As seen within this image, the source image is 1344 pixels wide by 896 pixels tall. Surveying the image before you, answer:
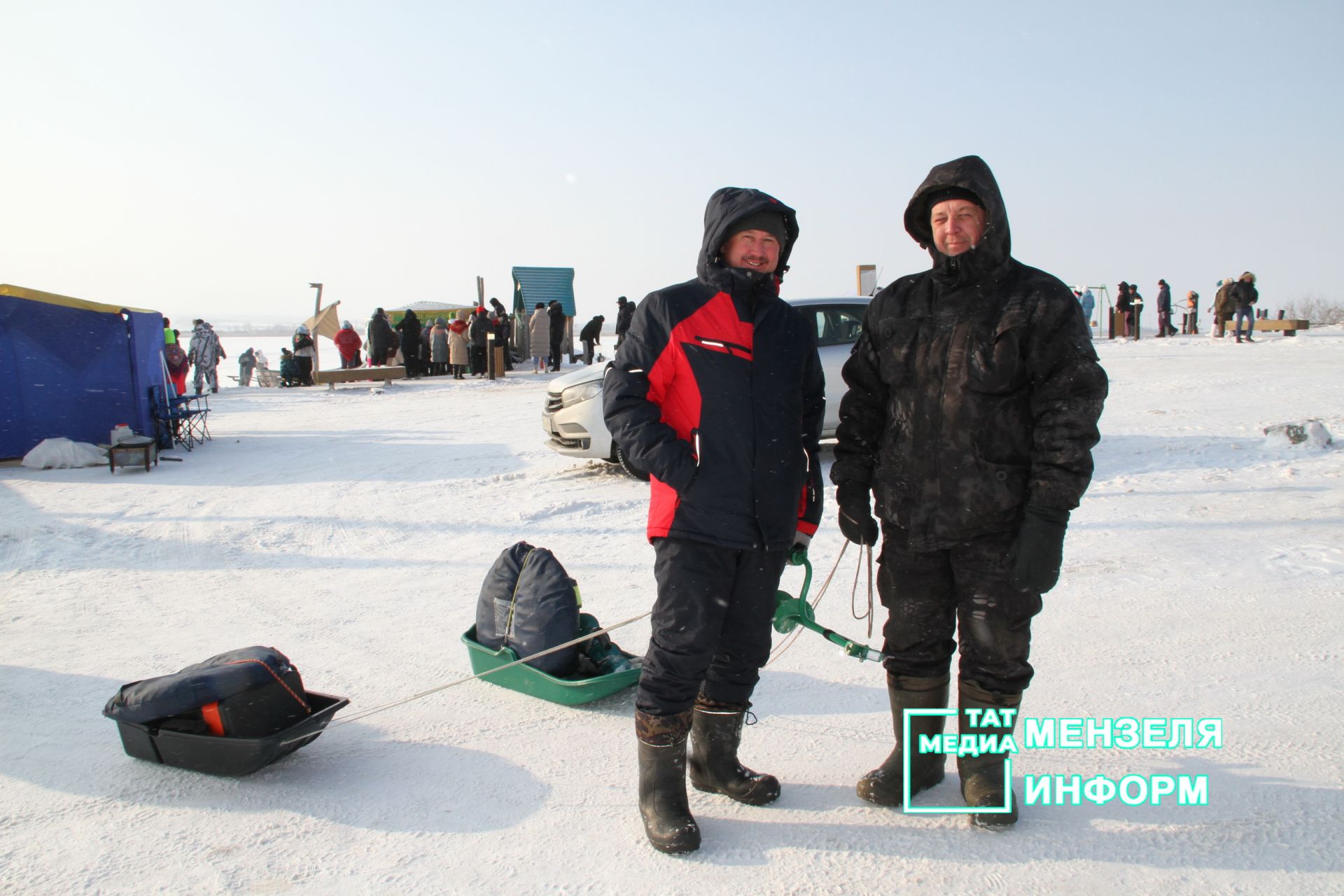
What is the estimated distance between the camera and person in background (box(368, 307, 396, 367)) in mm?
22922

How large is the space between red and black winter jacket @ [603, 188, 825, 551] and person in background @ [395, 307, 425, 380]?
67.4ft

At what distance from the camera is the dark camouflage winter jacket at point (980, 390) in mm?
2436

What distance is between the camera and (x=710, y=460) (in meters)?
2.54

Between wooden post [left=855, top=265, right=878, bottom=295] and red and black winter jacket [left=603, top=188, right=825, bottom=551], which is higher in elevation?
wooden post [left=855, top=265, right=878, bottom=295]

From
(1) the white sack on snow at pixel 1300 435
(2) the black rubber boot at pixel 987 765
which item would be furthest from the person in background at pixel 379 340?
(2) the black rubber boot at pixel 987 765

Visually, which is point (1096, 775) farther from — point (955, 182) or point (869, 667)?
point (955, 182)

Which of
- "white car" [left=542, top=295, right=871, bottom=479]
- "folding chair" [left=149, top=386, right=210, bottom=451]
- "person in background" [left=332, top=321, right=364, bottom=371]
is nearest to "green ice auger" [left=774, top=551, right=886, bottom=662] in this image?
"white car" [left=542, top=295, right=871, bottom=479]

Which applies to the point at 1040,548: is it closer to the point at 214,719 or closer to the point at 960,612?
the point at 960,612

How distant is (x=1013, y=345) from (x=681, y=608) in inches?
47.4

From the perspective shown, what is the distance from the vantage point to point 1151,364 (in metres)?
15.6

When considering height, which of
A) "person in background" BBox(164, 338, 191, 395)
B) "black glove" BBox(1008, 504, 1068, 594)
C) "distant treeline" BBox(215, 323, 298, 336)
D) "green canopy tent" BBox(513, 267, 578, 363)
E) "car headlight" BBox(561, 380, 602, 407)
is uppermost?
"distant treeline" BBox(215, 323, 298, 336)

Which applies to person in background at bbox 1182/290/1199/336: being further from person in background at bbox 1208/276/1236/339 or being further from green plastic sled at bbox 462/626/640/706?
green plastic sled at bbox 462/626/640/706

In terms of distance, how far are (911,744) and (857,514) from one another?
0.74 meters

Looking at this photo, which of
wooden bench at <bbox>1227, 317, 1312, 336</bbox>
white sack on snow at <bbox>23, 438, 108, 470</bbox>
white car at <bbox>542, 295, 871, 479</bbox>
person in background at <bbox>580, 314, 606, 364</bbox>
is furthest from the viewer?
person in background at <bbox>580, 314, 606, 364</bbox>
